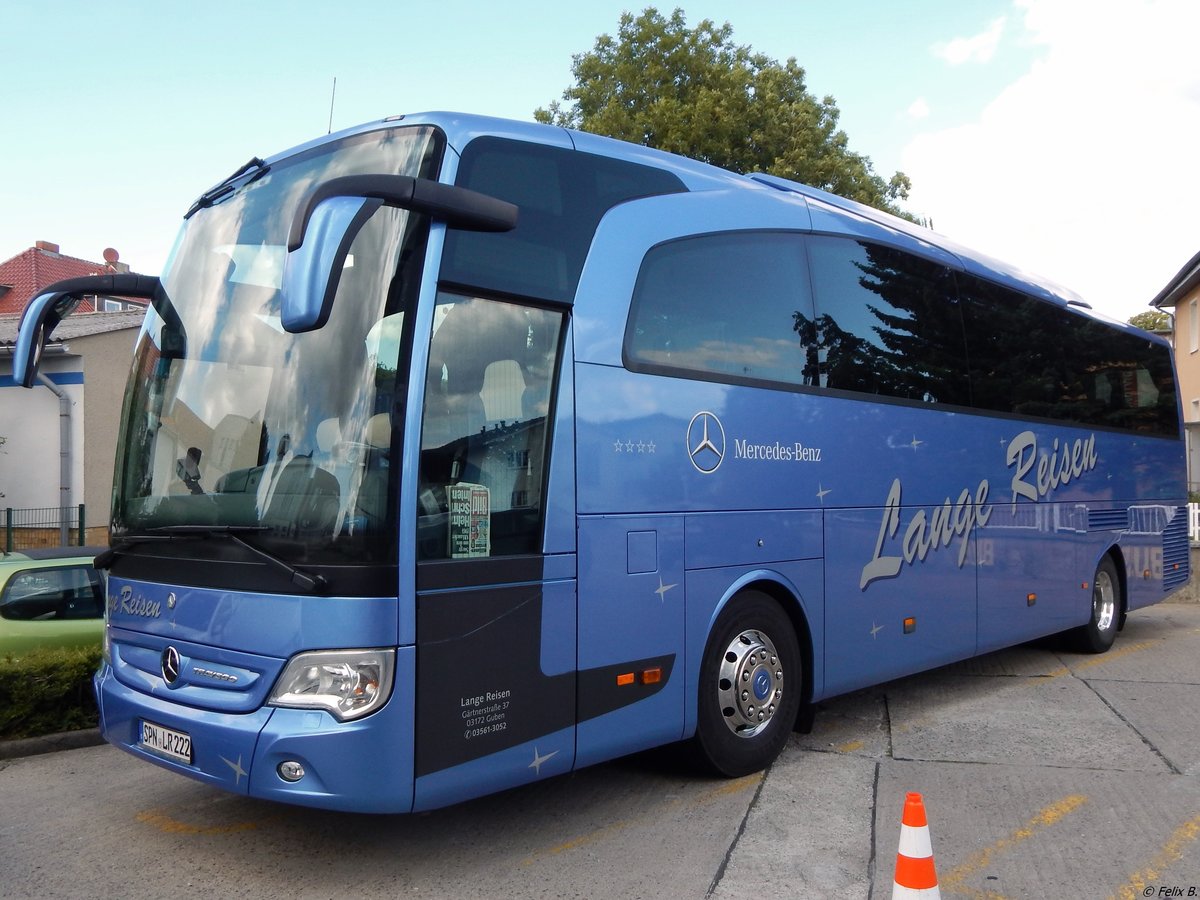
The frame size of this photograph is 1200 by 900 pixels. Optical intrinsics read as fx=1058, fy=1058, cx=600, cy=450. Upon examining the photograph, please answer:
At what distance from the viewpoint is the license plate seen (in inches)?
181

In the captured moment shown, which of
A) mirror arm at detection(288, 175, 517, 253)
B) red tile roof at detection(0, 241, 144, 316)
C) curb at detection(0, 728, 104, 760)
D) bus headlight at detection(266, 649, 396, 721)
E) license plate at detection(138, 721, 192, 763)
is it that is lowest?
curb at detection(0, 728, 104, 760)

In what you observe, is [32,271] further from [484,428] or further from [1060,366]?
[484,428]

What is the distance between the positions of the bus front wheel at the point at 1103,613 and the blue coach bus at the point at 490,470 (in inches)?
169

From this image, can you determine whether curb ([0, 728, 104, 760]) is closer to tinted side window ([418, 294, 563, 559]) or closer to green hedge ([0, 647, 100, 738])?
green hedge ([0, 647, 100, 738])

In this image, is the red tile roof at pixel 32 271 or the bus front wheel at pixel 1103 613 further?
the red tile roof at pixel 32 271

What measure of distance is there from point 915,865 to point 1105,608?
8.93m

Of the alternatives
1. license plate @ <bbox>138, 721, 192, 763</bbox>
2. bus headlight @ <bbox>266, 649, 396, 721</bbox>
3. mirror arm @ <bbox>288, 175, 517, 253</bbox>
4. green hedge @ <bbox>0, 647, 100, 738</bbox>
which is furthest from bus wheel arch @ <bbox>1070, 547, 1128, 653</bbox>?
green hedge @ <bbox>0, 647, 100, 738</bbox>

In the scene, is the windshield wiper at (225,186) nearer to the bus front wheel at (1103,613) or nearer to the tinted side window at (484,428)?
the tinted side window at (484,428)

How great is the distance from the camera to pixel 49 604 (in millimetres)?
8273

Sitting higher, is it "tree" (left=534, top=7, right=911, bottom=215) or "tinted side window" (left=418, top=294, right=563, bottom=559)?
"tree" (left=534, top=7, right=911, bottom=215)

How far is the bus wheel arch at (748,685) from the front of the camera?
19.6 ft

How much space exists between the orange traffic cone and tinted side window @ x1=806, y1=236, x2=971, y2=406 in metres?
3.86

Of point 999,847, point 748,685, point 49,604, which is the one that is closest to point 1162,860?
point 999,847

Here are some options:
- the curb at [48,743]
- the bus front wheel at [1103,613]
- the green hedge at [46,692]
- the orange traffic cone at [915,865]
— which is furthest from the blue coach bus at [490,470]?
the bus front wheel at [1103,613]
